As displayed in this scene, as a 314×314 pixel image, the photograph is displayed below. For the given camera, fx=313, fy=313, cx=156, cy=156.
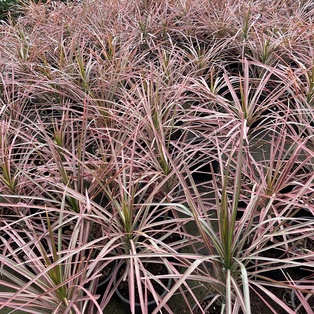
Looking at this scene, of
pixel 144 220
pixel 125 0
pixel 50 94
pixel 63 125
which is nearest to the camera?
pixel 144 220

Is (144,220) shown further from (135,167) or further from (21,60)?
(21,60)

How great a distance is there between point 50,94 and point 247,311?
60.8 inches

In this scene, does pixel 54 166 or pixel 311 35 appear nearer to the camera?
pixel 54 166

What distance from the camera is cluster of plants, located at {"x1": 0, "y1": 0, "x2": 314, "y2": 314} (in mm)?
810

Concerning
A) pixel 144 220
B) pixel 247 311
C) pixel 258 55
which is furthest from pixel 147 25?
pixel 247 311

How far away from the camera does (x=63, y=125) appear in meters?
1.33

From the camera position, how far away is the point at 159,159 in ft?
3.92

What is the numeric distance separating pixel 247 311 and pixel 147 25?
2.12m

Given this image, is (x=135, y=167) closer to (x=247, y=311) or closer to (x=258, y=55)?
(x=247, y=311)

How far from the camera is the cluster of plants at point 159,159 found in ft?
2.66

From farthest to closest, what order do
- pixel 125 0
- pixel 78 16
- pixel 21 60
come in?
pixel 125 0 < pixel 78 16 < pixel 21 60

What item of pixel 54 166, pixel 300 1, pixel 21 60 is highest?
pixel 300 1

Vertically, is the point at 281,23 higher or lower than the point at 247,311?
higher

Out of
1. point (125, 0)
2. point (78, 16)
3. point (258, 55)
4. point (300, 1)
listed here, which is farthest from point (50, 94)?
point (300, 1)
